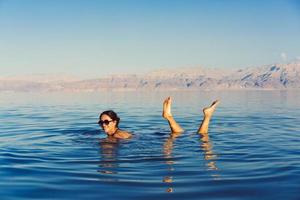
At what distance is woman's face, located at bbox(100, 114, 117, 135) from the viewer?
1175cm

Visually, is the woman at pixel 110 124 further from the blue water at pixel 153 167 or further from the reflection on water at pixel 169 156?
the reflection on water at pixel 169 156

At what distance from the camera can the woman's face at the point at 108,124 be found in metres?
11.8

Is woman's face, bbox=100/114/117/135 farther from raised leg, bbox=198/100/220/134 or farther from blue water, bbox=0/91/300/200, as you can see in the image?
raised leg, bbox=198/100/220/134

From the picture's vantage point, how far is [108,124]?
1187 cm

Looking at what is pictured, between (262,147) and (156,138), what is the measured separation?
334 cm

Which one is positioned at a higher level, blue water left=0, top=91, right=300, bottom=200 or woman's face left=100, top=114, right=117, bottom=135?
woman's face left=100, top=114, right=117, bottom=135

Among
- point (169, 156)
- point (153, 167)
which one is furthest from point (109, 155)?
point (153, 167)

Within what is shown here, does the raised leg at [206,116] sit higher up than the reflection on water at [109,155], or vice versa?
the raised leg at [206,116]

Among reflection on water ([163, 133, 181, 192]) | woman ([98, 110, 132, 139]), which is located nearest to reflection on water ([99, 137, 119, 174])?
woman ([98, 110, 132, 139])

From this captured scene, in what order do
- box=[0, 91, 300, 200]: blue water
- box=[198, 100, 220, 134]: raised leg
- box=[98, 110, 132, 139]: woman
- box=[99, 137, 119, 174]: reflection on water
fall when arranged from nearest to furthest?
box=[0, 91, 300, 200]: blue water, box=[99, 137, 119, 174]: reflection on water, box=[98, 110, 132, 139]: woman, box=[198, 100, 220, 134]: raised leg

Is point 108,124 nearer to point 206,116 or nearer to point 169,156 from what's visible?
point 169,156

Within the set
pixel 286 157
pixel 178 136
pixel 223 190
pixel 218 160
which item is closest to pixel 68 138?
pixel 178 136

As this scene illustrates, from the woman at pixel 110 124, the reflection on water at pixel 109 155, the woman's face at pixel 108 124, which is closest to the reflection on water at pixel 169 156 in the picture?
the reflection on water at pixel 109 155

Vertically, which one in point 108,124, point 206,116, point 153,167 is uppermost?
point 206,116
